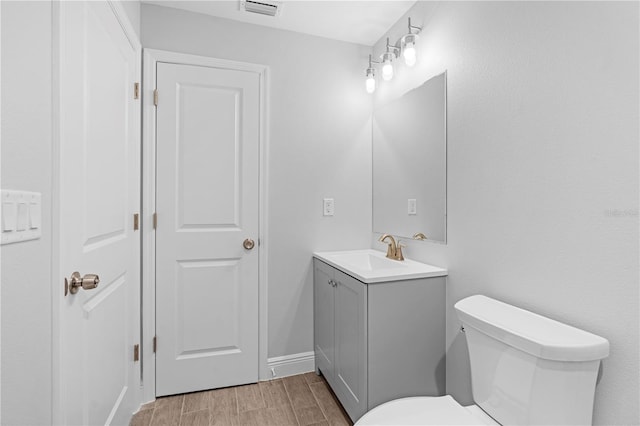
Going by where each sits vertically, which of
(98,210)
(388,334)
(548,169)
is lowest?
(388,334)

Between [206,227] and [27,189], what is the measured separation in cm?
127

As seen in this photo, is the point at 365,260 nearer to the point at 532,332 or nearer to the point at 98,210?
the point at 532,332

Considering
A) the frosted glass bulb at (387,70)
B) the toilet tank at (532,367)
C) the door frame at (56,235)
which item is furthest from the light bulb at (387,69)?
the door frame at (56,235)

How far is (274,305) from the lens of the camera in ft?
7.38

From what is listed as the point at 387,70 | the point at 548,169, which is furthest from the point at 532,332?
the point at 387,70

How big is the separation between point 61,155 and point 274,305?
61.9 inches

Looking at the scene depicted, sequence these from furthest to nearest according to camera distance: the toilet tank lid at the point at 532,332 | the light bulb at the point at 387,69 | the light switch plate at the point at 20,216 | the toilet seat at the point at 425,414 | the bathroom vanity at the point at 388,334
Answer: the light bulb at the point at 387,69
the bathroom vanity at the point at 388,334
the toilet seat at the point at 425,414
the toilet tank lid at the point at 532,332
the light switch plate at the point at 20,216

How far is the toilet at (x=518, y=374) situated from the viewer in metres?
0.95

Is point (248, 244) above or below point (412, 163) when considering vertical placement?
below

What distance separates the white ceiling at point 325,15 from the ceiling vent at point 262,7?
30 mm

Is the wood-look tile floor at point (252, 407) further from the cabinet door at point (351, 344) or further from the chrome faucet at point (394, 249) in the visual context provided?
the chrome faucet at point (394, 249)

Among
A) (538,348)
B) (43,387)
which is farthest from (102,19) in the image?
(538,348)

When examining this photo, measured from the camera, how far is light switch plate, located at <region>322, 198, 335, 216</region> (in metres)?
2.36

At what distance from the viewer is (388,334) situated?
1.59 m
